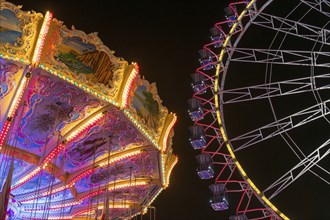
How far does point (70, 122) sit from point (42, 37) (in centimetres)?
270

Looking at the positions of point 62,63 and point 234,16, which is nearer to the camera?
point 62,63

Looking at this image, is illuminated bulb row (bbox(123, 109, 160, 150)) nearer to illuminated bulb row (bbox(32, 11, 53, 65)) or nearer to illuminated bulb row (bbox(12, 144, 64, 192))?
illuminated bulb row (bbox(12, 144, 64, 192))

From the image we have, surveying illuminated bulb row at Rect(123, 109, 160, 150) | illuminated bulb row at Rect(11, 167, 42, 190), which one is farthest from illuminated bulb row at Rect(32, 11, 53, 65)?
illuminated bulb row at Rect(11, 167, 42, 190)

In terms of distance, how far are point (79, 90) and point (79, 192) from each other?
570cm

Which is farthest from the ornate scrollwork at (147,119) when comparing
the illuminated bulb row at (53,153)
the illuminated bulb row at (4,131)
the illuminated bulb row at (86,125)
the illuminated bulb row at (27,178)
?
the illuminated bulb row at (27,178)

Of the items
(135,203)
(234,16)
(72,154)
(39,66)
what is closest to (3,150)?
(72,154)

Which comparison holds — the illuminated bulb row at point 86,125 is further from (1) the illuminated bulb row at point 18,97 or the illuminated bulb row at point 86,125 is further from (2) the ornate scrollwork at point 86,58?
(1) the illuminated bulb row at point 18,97

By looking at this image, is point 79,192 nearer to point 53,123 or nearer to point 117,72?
point 53,123

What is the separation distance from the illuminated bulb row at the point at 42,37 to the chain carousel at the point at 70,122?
0.02 m

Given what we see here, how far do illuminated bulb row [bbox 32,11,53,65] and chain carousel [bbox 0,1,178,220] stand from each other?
0.02 meters

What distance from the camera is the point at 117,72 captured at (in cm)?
1083

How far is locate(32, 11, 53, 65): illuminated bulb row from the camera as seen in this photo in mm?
9587

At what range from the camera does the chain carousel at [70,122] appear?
9.69 metres

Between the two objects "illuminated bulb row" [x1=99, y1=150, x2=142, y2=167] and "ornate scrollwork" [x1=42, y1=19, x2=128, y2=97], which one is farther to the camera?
"illuminated bulb row" [x1=99, y1=150, x2=142, y2=167]
